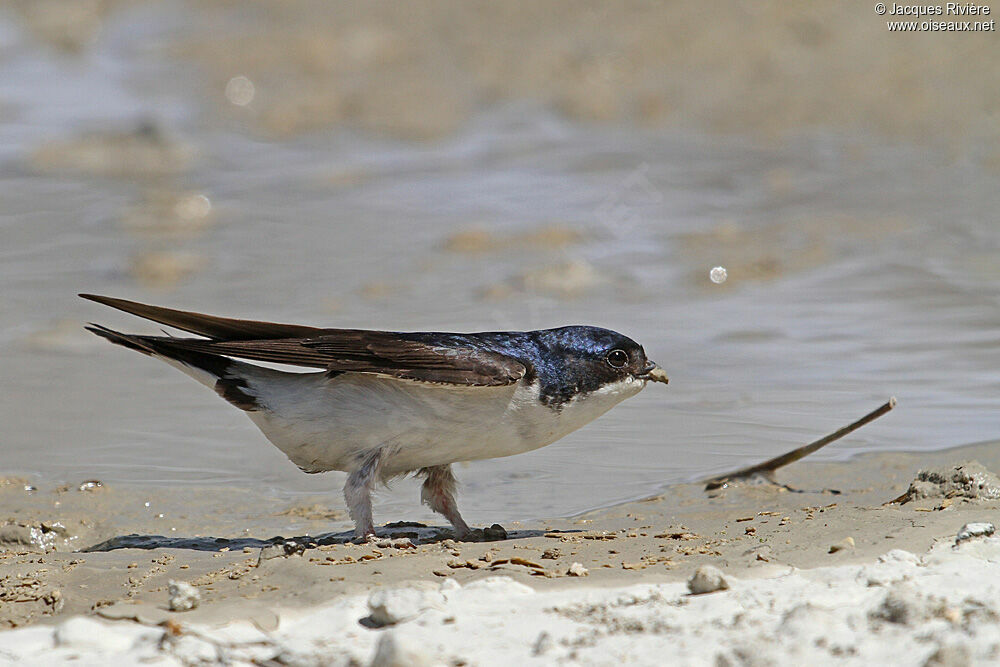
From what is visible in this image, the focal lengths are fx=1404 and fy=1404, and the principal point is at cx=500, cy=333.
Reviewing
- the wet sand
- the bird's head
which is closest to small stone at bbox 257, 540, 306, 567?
the wet sand

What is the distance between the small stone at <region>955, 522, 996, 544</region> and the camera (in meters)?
4.66

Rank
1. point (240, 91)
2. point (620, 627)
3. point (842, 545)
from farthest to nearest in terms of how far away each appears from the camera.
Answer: point (240, 91)
point (842, 545)
point (620, 627)

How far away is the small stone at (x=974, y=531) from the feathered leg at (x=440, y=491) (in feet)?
7.06

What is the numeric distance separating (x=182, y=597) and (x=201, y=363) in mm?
1875

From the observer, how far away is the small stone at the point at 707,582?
4.31 m

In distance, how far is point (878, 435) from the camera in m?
7.65

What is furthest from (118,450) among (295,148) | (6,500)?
(295,148)

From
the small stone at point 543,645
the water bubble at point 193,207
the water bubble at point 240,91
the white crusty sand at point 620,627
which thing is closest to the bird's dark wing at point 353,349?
the white crusty sand at point 620,627

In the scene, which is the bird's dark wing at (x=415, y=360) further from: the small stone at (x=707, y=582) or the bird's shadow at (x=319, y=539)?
the small stone at (x=707, y=582)

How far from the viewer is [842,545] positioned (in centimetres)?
481

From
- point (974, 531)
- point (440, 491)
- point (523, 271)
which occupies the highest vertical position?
point (523, 271)

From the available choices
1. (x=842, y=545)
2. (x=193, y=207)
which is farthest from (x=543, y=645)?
(x=193, y=207)

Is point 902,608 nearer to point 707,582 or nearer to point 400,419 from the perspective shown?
point 707,582

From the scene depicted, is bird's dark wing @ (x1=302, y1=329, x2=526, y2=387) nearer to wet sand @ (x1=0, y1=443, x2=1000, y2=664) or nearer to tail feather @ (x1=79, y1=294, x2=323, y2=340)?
tail feather @ (x1=79, y1=294, x2=323, y2=340)
